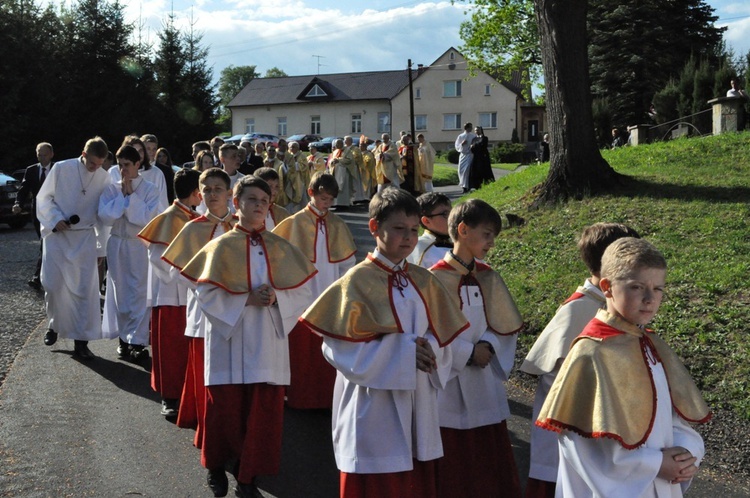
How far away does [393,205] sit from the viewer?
15.2 ft

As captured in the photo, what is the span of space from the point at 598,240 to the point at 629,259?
2.93 feet

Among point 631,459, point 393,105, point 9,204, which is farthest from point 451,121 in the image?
point 631,459

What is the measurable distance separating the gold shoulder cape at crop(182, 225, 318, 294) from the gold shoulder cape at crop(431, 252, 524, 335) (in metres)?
1.04

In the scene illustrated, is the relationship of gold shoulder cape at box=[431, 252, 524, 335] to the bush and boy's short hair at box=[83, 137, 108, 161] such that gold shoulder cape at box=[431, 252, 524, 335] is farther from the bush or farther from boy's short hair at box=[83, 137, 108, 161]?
the bush

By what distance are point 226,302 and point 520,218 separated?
24.2ft

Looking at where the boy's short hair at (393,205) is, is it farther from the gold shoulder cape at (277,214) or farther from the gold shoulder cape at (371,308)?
the gold shoulder cape at (277,214)

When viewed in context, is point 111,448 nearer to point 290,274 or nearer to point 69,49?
point 290,274

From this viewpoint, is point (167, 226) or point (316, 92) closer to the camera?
point (167, 226)

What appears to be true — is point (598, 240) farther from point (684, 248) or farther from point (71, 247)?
point (71, 247)

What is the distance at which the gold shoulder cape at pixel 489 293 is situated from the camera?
17.3 feet

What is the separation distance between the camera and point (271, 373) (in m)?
5.69

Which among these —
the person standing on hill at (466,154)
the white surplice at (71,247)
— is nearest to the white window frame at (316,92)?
the person standing on hill at (466,154)

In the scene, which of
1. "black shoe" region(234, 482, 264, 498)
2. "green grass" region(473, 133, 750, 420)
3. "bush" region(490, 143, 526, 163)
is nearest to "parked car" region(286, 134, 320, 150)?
"bush" region(490, 143, 526, 163)

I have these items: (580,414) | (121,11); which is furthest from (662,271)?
(121,11)
